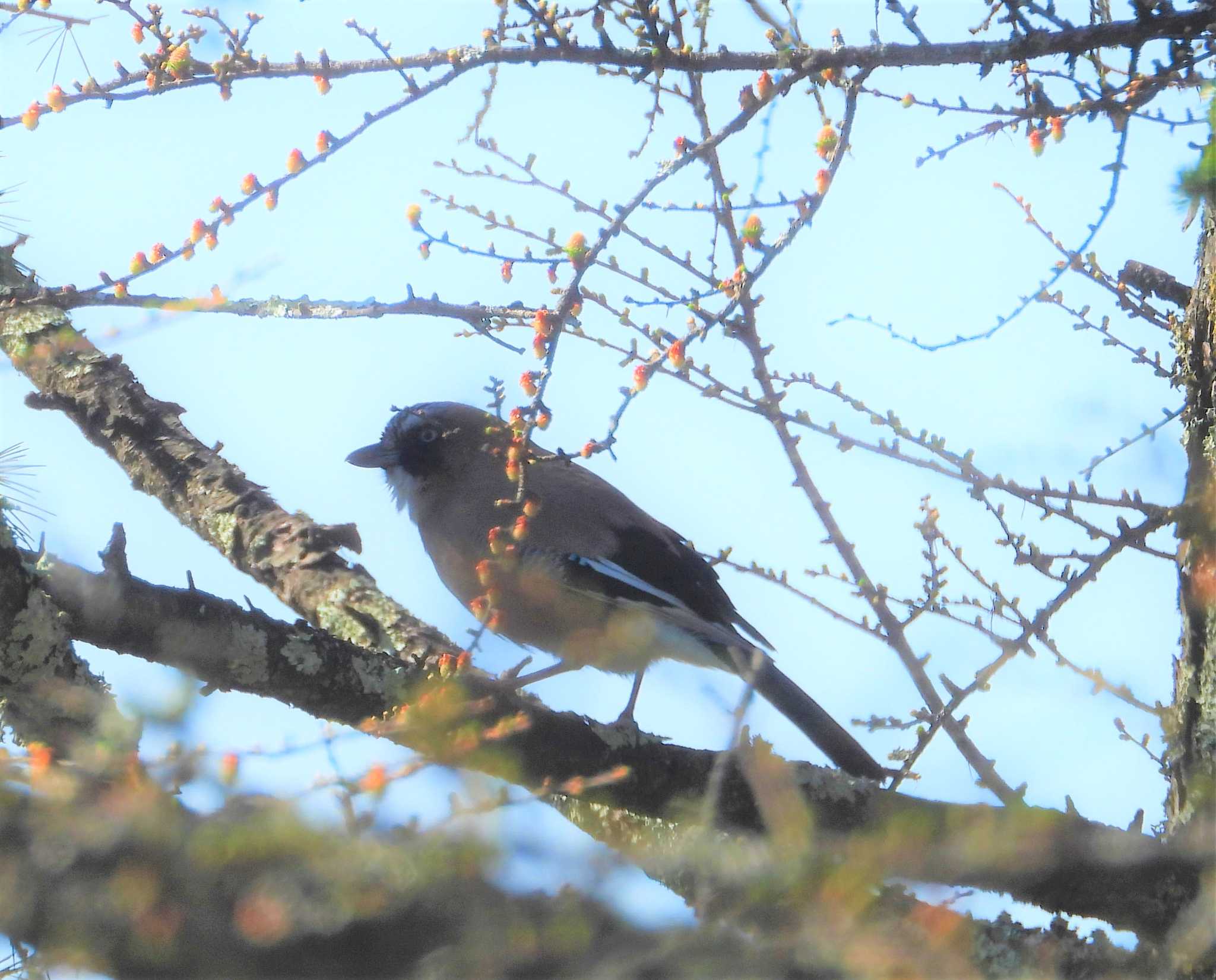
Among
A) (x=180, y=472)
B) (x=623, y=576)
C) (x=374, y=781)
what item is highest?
(x=180, y=472)

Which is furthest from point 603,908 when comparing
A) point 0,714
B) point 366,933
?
point 0,714

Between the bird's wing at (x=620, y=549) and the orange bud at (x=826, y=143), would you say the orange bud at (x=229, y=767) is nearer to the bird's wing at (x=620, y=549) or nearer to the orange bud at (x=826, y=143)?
the orange bud at (x=826, y=143)

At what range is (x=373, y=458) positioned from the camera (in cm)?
616

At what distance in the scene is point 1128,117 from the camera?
302 cm

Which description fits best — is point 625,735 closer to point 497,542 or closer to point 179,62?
point 497,542

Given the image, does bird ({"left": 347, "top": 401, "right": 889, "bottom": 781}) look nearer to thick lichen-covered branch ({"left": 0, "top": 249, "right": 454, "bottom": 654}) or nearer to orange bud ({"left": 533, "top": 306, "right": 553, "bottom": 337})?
thick lichen-covered branch ({"left": 0, "top": 249, "right": 454, "bottom": 654})

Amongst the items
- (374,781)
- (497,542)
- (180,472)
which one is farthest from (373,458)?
(374,781)

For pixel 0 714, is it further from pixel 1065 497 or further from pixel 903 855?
pixel 1065 497

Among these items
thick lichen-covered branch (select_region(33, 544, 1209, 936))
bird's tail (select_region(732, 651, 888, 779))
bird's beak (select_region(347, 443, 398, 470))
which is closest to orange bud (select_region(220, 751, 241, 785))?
thick lichen-covered branch (select_region(33, 544, 1209, 936))

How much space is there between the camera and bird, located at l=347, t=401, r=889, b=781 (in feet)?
15.2

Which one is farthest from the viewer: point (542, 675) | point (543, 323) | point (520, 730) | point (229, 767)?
point (542, 675)

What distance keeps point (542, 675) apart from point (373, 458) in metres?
2.06

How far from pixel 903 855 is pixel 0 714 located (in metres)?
2.51

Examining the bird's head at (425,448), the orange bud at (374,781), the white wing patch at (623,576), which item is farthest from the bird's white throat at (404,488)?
the orange bud at (374,781)
